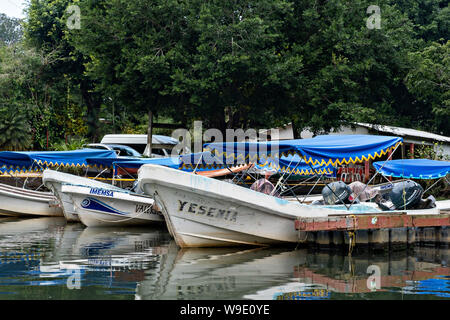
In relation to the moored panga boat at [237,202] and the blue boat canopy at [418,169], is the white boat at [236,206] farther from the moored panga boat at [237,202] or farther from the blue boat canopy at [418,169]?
the blue boat canopy at [418,169]

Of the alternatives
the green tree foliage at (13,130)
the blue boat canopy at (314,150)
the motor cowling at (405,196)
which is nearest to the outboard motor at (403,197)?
the motor cowling at (405,196)

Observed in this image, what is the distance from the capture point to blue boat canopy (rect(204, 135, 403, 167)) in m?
12.2

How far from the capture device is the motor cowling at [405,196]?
42.4 feet

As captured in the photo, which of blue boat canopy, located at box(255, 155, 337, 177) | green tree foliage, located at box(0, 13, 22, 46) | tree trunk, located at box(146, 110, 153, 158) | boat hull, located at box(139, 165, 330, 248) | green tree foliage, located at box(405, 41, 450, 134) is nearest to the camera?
boat hull, located at box(139, 165, 330, 248)

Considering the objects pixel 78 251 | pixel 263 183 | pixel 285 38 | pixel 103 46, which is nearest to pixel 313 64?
pixel 285 38

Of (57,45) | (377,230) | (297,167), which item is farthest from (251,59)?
(57,45)

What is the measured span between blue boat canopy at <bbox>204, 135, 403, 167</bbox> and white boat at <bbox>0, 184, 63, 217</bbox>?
994 centimetres

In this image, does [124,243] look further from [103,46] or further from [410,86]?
[410,86]

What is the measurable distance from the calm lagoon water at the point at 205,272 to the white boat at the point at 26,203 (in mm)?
6580

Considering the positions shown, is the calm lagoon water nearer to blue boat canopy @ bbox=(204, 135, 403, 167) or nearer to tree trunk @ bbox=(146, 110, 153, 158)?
blue boat canopy @ bbox=(204, 135, 403, 167)

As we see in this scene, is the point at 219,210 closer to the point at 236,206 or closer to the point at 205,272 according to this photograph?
the point at 236,206

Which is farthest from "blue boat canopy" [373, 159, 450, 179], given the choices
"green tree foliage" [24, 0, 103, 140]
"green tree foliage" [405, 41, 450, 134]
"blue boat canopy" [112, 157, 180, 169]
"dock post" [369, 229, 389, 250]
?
"green tree foliage" [24, 0, 103, 140]

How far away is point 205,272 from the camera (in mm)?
9758
